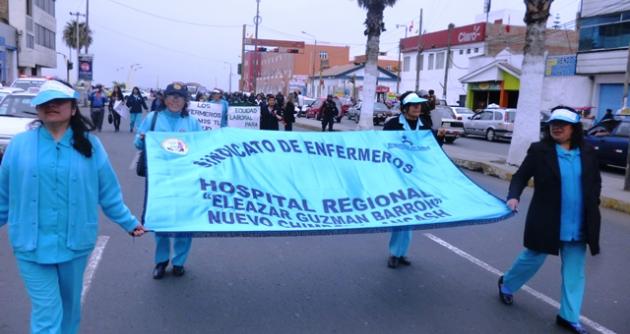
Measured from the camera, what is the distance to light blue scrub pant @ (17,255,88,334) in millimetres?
3346

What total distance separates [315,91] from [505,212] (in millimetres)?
79871

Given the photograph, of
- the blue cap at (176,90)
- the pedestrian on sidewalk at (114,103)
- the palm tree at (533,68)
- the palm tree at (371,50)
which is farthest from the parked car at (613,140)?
the pedestrian on sidewalk at (114,103)

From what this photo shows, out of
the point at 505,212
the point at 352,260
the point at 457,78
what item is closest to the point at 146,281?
the point at 352,260

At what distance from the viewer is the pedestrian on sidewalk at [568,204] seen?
15.5 feet

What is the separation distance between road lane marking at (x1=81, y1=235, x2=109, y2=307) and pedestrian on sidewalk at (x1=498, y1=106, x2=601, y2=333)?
3776 mm

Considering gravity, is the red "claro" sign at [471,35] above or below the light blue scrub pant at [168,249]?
above

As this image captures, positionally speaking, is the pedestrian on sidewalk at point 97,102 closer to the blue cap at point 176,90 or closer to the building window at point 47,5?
the blue cap at point 176,90

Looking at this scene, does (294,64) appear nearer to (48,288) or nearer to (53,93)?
(53,93)

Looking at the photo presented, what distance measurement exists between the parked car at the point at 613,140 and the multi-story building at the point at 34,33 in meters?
46.2

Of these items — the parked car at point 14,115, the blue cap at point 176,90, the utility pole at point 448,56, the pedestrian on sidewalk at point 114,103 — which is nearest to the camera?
the blue cap at point 176,90

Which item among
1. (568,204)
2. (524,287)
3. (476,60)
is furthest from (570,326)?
(476,60)

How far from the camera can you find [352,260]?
676 centimetres

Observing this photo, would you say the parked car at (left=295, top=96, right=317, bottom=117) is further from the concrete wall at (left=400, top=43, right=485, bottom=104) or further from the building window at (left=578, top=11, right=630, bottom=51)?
the building window at (left=578, top=11, right=630, bottom=51)

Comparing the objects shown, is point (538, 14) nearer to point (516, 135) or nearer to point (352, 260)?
point (516, 135)
